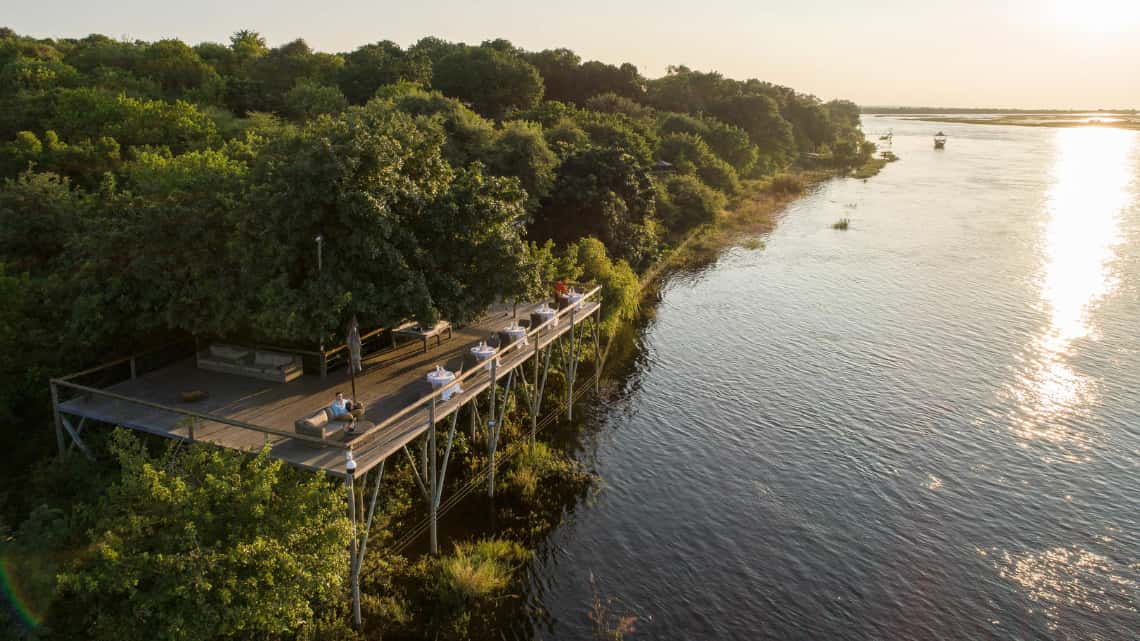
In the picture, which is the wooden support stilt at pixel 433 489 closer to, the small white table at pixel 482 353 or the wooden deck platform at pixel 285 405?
the wooden deck platform at pixel 285 405

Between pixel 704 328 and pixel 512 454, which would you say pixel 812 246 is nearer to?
pixel 704 328

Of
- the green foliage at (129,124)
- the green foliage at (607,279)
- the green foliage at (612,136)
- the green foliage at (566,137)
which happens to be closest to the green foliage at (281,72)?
the green foliage at (129,124)

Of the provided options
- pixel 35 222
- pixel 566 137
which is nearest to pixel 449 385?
pixel 35 222

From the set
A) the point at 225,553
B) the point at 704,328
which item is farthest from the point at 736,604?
the point at 704,328

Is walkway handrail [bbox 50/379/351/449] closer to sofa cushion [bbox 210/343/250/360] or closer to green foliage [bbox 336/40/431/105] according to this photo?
sofa cushion [bbox 210/343/250/360]

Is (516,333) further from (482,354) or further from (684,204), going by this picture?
(684,204)
